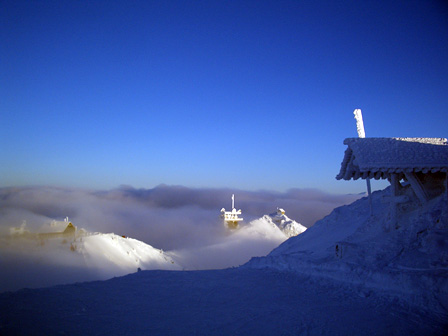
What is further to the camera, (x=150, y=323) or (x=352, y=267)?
(x=352, y=267)

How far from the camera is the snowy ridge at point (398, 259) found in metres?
7.26

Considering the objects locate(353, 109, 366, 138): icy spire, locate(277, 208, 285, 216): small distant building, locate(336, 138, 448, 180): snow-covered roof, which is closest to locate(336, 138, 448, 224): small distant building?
locate(336, 138, 448, 180): snow-covered roof

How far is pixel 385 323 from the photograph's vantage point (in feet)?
19.4

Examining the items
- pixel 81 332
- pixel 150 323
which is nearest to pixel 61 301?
pixel 81 332

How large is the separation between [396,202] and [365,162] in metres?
A: 2.68

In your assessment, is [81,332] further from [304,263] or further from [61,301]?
[304,263]

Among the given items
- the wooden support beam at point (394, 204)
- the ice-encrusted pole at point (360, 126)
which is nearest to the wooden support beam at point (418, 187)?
the wooden support beam at point (394, 204)

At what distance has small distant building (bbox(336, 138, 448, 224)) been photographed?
1023cm

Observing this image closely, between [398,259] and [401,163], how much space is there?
11.2ft

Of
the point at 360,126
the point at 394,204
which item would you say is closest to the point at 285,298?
the point at 394,204

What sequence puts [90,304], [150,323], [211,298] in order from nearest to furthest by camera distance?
[150,323]
[90,304]
[211,298]

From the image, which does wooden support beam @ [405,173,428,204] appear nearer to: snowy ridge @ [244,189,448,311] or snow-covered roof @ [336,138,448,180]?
snowy ridge @ [244,189,448,311]

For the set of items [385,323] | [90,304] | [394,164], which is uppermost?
[394,164]

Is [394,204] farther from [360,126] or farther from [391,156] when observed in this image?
[360,126]
